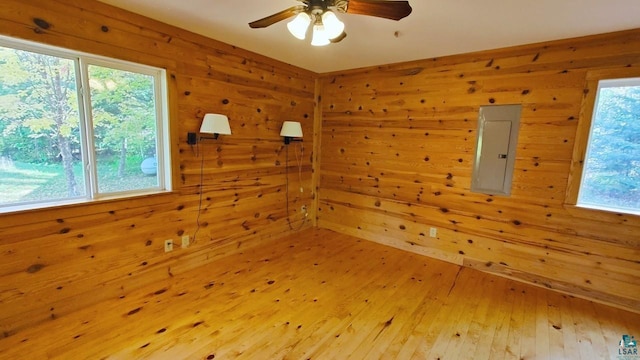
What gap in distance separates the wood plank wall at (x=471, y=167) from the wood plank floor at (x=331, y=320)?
31 cm

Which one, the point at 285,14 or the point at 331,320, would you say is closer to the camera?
the point at 285,14

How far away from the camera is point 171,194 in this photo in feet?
9.00

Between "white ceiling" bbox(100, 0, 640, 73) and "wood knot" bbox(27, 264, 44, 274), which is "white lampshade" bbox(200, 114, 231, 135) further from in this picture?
"wood knot" bbox(27, 264, 44, 274)

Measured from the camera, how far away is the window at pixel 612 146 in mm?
2445

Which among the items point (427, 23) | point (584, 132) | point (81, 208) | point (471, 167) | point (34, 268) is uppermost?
point (427, 23)

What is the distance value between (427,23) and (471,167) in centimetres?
162

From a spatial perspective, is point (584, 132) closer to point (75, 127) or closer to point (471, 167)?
point (471, 167)

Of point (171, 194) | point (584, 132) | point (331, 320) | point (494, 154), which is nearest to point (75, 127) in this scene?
point (171, 194)

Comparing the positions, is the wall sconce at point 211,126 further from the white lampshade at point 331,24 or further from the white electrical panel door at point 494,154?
the white electrical panel door at point 494,154

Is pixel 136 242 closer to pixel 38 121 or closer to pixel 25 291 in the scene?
pixel 25 291

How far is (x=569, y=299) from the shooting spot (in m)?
→ 2.67

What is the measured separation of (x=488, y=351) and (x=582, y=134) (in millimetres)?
2076

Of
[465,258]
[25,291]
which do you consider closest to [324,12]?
[25,291]

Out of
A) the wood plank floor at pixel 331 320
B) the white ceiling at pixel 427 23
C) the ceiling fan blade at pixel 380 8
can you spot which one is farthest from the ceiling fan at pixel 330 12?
the wood plank floor at pixel 331 320
